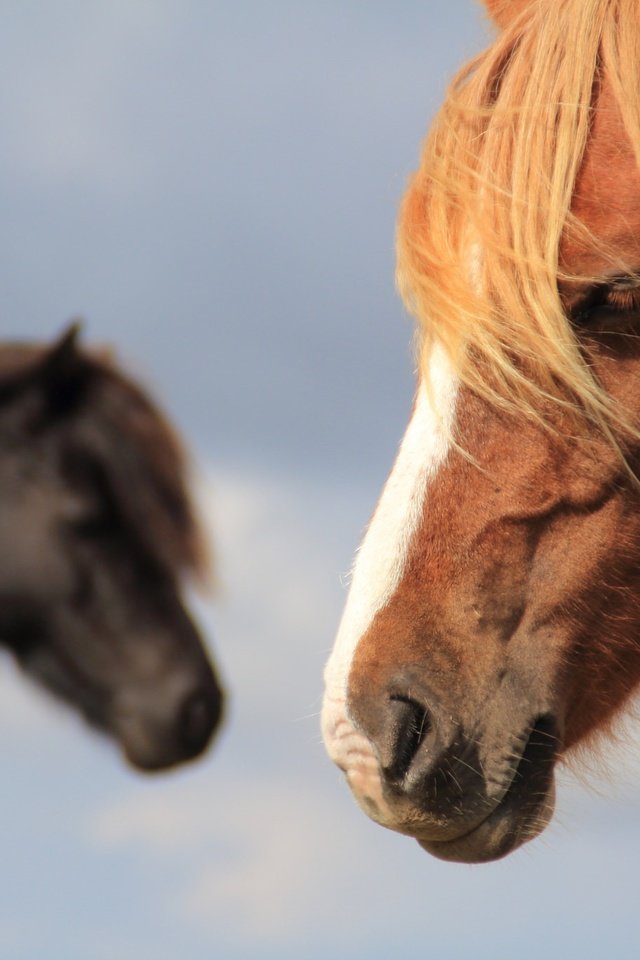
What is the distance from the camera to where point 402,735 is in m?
2.60

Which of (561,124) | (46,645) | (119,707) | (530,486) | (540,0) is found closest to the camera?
(119,707)

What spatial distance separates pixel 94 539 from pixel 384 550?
2.72 feet

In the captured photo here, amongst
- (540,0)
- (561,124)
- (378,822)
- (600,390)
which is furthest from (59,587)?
(540,0)

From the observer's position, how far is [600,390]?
2.68m

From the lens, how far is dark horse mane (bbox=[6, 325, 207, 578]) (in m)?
1.86

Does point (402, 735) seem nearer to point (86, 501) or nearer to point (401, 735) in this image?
point (401, 735)

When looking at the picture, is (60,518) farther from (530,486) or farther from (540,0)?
(540,0)

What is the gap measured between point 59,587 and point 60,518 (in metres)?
0.11

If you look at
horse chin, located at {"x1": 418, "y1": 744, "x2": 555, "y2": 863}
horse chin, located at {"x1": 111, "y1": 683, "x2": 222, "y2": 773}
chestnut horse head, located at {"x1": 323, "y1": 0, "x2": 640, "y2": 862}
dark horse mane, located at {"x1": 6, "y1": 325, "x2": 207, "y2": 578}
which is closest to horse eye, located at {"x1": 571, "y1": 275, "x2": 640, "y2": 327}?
chestnut horse head, located at {"x1": 323, "y1": 0, "x2": 640, "y2": 862}

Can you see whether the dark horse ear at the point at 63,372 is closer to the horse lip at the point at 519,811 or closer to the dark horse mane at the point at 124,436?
the dark horse mane at the point at 124,436

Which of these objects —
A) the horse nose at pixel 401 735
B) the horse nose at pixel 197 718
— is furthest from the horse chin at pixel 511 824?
the horse nose at pixel 197 718

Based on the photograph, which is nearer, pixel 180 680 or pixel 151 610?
pixel 180 680

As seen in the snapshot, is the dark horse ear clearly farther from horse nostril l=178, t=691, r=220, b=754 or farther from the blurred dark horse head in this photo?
horse nostril l=178, t=691, r=220, b=754

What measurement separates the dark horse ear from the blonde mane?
1.02 meters
